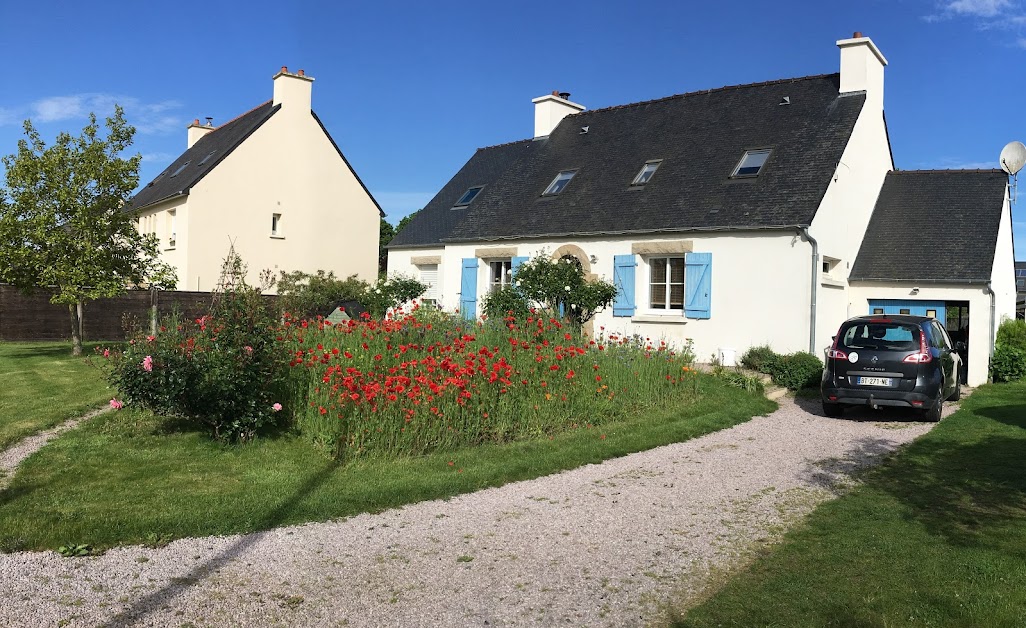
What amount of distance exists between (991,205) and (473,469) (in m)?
14.7

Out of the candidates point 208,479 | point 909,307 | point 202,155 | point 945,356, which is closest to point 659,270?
point 909,307

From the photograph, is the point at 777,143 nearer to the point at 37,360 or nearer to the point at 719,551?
the point at 719,551

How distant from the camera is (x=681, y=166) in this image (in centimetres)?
1833

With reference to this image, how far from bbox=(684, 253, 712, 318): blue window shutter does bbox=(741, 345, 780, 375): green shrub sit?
1.48 meters

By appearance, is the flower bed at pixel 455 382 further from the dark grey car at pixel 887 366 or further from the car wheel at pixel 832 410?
the dark grey car at pixel 887 366

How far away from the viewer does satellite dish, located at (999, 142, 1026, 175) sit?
17.3 metres

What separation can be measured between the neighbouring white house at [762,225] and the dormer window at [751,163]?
0.04 metres

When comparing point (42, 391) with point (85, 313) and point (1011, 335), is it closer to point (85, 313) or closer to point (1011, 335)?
point (85, 313)

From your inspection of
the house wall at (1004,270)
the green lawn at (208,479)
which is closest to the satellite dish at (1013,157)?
the house wall at (1004,270)

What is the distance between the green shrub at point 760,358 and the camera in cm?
1431

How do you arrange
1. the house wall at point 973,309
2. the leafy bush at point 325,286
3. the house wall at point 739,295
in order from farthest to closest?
the leafy bush at point 325,286
the house wall at point 973,309
the house wall at point 739,295

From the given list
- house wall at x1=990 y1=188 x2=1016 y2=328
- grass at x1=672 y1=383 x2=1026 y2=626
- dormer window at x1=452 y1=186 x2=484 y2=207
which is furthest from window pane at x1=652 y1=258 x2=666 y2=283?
grass at x1=672 y1=383 x2=1026 y2=626

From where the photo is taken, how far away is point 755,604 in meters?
4.11

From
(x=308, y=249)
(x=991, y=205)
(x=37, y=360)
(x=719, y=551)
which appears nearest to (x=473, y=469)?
(x=719, y=551)
